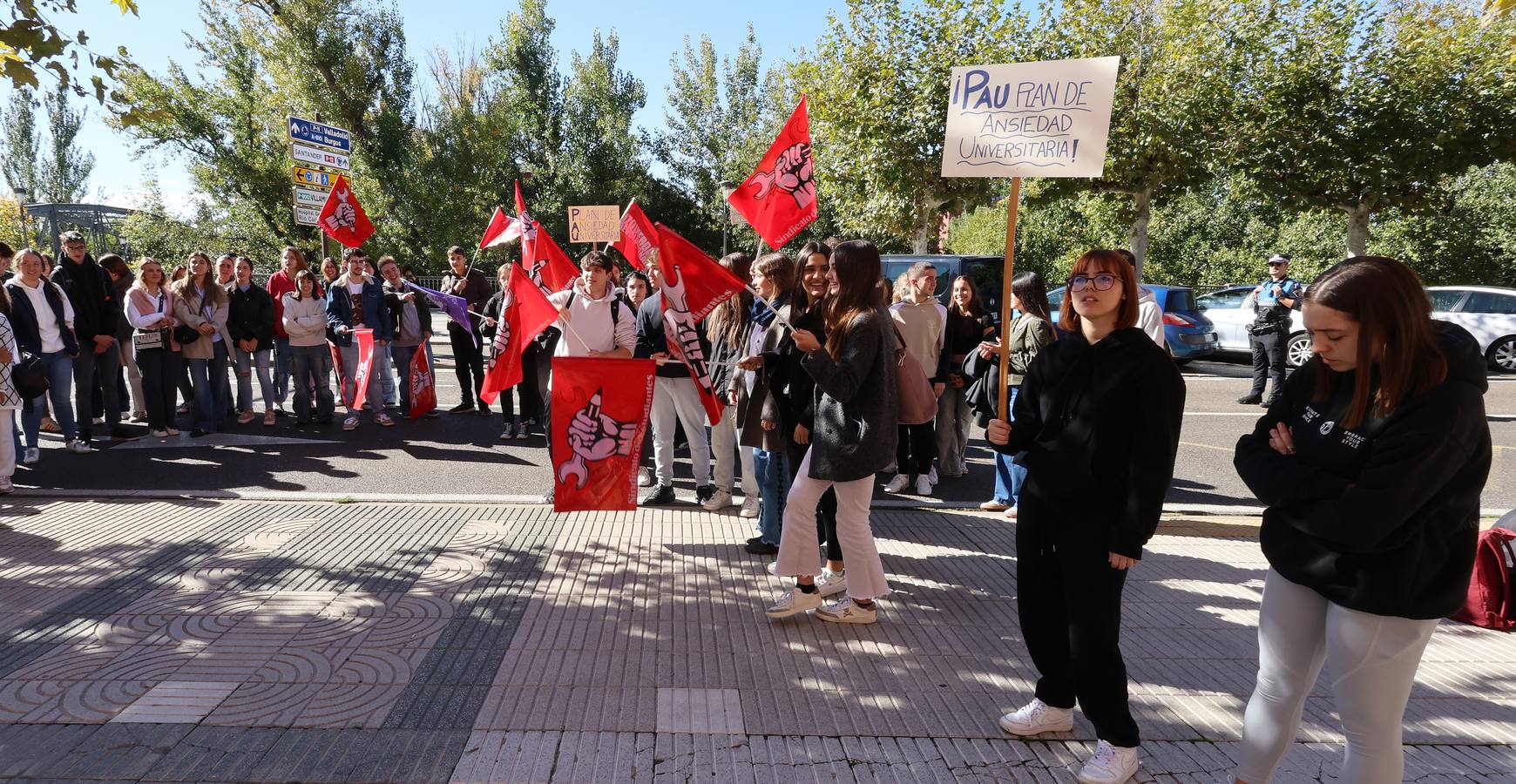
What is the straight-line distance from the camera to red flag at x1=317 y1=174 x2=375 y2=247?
10.9 m

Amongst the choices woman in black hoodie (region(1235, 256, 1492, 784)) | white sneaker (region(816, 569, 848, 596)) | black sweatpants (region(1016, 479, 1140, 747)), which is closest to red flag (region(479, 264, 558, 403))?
white sneaker (region(816, 569, 848, 596))

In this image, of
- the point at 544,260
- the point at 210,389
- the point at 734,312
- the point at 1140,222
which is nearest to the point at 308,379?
the point at 210,389

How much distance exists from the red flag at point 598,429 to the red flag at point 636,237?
2.91ft

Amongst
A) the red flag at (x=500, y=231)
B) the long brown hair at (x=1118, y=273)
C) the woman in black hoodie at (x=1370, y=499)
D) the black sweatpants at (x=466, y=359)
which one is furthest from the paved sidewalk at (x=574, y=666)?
the black sweatpants at (x=466, y=359)

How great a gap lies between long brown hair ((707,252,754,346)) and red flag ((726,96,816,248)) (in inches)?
10.1

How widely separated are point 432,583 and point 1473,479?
4.42 metres

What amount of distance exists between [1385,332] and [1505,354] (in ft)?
→ 57.1

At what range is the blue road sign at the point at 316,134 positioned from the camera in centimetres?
1141

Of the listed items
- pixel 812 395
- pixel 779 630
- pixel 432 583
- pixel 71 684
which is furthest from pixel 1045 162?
pixel 71 684

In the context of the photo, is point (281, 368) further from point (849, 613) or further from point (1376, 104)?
point (1376, 104)

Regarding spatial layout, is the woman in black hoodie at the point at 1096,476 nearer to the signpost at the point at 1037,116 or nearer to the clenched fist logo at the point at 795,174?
the signpost at the point at 1037,116

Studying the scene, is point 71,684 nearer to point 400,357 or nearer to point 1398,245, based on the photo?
point 400,357

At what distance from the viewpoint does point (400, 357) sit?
34.2 feet

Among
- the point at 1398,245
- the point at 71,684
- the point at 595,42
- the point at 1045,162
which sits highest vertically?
the point at 595,42
